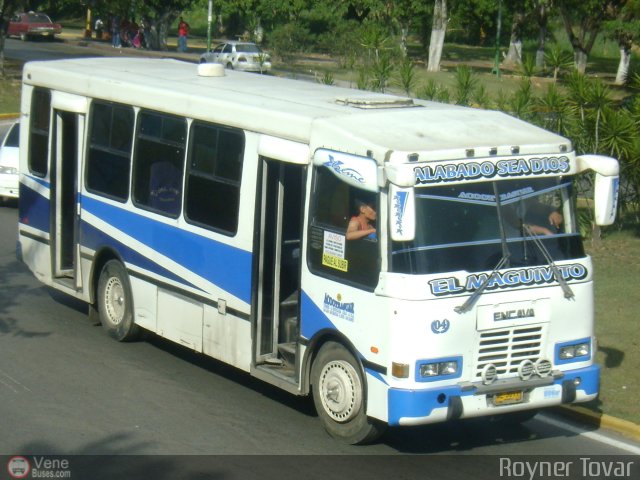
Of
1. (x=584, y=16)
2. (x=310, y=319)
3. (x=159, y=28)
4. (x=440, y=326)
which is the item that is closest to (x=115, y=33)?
(x=159, y=28)

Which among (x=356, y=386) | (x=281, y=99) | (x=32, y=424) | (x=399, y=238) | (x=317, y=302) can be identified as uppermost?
(x=281, y=99)

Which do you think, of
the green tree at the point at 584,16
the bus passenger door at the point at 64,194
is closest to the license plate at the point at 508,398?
the bus passenger door at the point at 64,194

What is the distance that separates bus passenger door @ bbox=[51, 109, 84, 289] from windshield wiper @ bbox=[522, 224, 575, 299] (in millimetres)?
5770

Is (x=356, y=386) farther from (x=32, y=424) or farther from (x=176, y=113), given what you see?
(x=176, y=113)

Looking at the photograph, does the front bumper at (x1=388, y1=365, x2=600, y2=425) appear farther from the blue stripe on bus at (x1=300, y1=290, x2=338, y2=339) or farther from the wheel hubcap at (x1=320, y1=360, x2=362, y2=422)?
the blue stripe on bus at (x1=300, y1=290, x2=338, y2=339)

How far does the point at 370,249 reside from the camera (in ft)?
27.1

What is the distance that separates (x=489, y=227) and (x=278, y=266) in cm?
202

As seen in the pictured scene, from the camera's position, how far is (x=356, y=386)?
335 inches

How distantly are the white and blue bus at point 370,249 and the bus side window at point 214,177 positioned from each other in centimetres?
2

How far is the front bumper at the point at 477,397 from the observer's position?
7.92 meters

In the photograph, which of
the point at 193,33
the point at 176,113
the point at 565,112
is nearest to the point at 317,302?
the point at 176,113

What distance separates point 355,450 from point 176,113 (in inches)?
152

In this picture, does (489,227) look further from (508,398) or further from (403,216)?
(508,398)

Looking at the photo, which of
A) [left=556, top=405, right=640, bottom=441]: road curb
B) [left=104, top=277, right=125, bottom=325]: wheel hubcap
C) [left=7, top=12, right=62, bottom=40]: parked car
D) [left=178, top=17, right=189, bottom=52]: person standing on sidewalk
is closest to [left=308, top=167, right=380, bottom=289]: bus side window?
[left=556, top=405, right=640, bottom=441]: road curb
